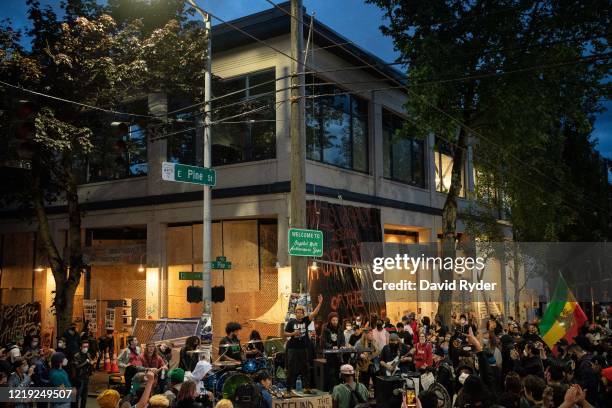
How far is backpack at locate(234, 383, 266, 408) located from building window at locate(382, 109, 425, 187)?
1841 cm

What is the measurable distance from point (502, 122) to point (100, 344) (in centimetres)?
1682

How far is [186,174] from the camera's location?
16.4 m

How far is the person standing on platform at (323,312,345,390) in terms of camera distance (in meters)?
15.6

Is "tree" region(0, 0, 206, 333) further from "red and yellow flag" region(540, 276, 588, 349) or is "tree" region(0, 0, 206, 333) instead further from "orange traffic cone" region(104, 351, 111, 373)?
"red and yellow flag" region(540, 276, 588, 349)

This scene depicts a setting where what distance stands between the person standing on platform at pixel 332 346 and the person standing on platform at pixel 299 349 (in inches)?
42.1

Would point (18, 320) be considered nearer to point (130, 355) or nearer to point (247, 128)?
point (247, 128)

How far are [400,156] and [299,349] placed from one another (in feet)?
55.9

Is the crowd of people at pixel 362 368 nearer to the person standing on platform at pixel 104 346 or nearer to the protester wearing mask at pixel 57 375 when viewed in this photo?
the protester wearing mask at pixel 57 375

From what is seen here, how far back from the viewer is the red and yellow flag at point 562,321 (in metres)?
17.6

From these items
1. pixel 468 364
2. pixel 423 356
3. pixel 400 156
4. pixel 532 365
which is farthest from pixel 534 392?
pixel 400 156

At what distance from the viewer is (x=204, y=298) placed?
17.0 meters

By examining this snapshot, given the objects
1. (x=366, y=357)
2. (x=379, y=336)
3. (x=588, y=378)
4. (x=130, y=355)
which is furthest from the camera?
(x=379, y=336)

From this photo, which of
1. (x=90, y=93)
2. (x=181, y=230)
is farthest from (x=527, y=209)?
(x=90, y=93)

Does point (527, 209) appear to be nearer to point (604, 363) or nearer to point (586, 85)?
point (586, 85)
